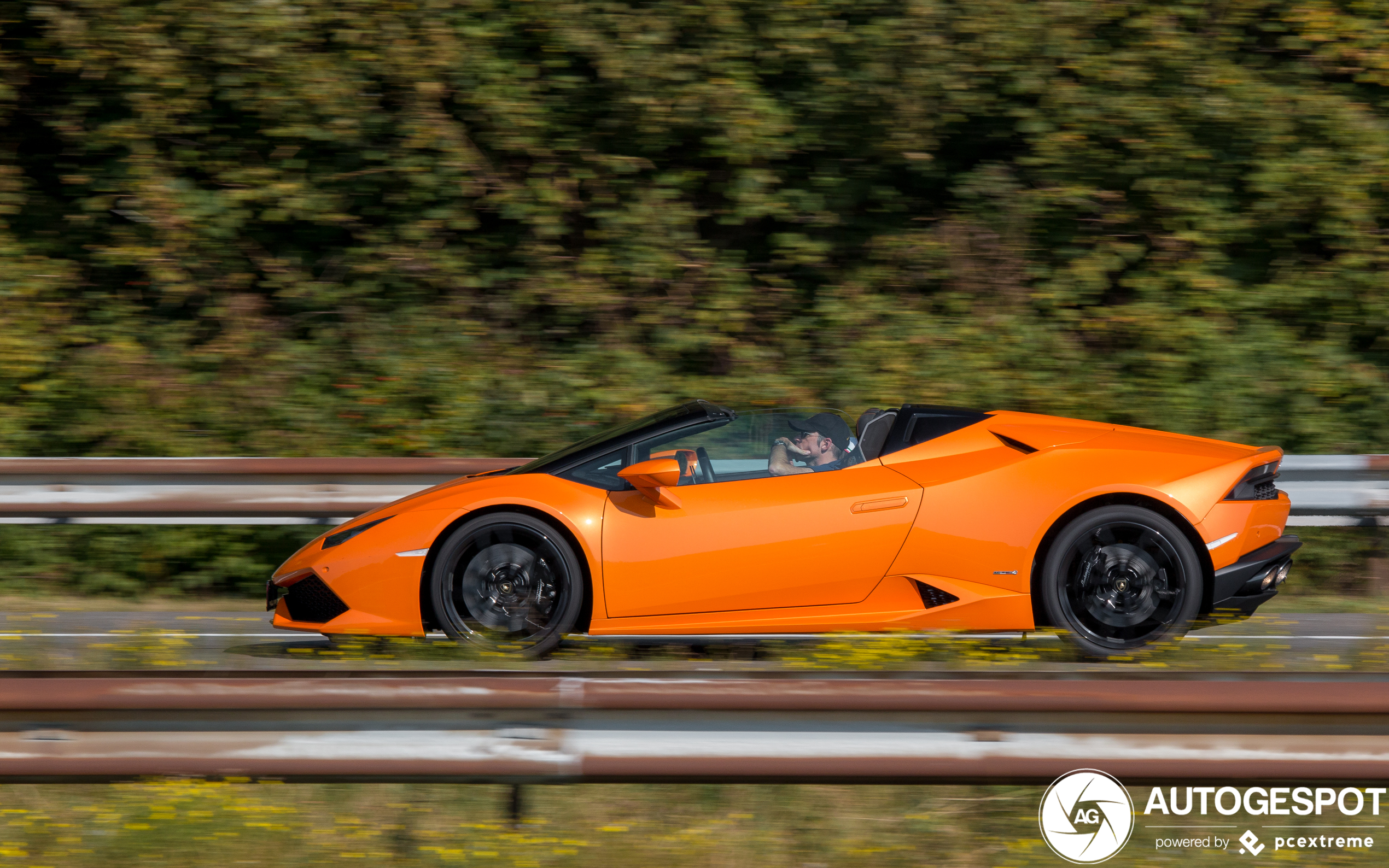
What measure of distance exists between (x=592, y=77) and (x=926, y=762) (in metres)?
8.41

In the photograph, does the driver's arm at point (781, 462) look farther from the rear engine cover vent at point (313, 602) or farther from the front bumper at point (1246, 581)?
the rear engine cover vent at point (313, 602)

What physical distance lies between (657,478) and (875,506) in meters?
0.88

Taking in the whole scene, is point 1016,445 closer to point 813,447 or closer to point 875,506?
point 875,506

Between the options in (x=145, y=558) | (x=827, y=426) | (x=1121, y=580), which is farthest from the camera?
(x=145, y=558)

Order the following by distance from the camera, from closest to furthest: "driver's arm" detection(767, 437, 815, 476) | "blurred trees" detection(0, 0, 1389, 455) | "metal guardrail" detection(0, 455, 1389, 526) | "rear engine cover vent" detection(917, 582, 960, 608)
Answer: "rear engine cover vent" detection(917, 582, 960, 608), "driver's arm" detection(767, 437, 815, 476), "metal guardrail" detection(0, 455, 1389, 526), "blurred trees" detection(0, 0, 1389, 455)

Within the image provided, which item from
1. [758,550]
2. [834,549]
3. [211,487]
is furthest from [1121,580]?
[211,487]

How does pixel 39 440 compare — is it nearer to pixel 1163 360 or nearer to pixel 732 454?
pixel 732 454

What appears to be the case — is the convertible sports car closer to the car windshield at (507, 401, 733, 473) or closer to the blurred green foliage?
the car windshield at (507, 401, 733, 473)

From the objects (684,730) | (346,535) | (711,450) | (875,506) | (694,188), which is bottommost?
(684,730)

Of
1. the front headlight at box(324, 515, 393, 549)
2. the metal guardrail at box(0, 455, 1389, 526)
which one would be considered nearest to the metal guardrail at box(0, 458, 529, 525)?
the metal guardrail at box(0, 455, 1389, 526)

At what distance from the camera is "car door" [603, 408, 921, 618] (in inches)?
196

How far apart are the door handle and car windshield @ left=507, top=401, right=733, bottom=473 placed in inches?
29.3

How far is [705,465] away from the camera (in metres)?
5.32

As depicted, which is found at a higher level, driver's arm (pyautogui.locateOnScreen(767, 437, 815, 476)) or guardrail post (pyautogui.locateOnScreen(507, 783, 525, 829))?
driver's arm (pyautogui.locateOnScreen(767, 437, 815, 476))
